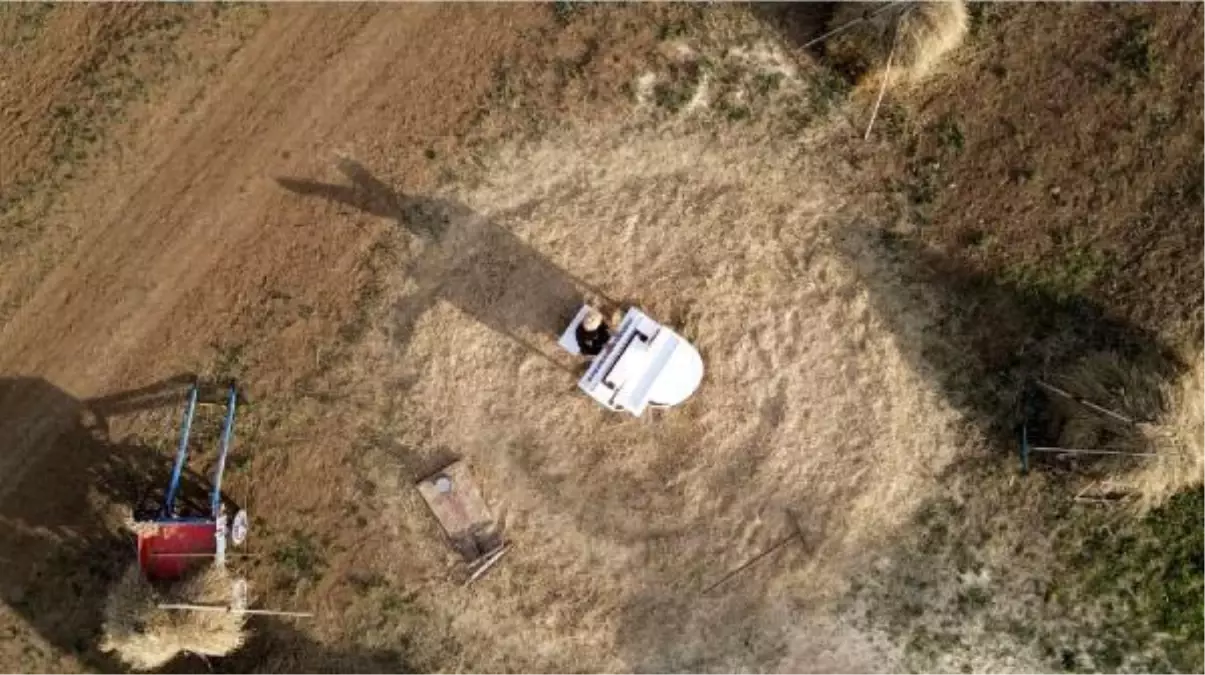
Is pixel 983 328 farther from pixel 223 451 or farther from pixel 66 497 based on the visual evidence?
pixel 66 497

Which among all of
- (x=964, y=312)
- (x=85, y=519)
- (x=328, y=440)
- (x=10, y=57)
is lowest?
(x=85, y=519)

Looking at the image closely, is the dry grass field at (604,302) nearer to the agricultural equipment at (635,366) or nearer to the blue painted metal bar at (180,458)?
the blue painted metal bar at (180,458)

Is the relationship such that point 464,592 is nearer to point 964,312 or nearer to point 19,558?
point 19,558

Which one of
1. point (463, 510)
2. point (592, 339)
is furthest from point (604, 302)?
point (463, 510)

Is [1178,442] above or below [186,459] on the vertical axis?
above

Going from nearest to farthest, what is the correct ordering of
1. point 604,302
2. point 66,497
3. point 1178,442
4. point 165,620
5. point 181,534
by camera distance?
point 1178,442
point 165,620
point 181,534
point 604,302
point 66,497

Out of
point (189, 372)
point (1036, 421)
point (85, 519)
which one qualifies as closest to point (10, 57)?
point (189, 372)

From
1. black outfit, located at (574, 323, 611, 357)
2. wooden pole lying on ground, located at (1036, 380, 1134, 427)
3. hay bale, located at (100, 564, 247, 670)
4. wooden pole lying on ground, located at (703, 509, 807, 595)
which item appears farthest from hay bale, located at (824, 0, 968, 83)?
hay bale, located at (100, 564, 247, 670)
